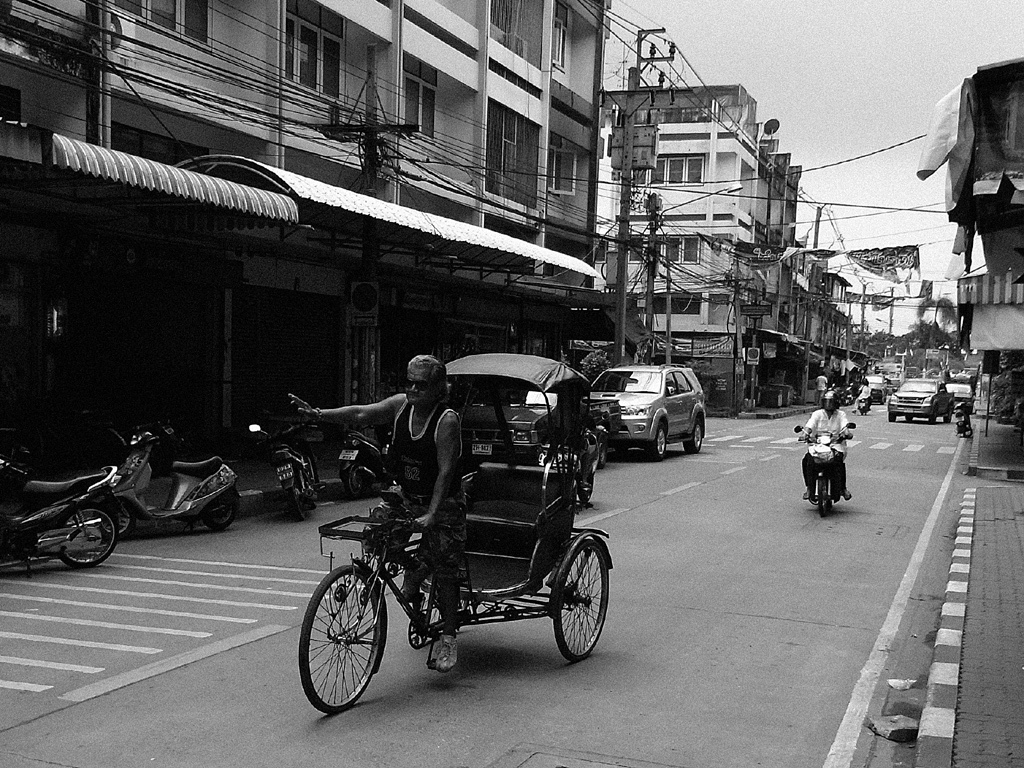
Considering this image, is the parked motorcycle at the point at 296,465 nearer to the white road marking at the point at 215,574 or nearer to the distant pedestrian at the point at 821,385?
the white road marking at the point at 215,574

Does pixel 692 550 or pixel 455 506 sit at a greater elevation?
pixel 455 506

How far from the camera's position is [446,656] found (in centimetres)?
576

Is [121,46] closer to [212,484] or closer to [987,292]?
[212,484]

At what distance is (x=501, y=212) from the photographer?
28234 mm

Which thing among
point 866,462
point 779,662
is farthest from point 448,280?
point 779,662

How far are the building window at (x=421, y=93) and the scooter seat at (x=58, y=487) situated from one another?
1599cm

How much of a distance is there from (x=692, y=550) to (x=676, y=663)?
441 cm

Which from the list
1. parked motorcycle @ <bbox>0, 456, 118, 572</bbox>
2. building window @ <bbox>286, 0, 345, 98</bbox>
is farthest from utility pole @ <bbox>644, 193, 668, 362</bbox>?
parked motorcycle @ <bbox>0, 456, 118, 572</bbox>

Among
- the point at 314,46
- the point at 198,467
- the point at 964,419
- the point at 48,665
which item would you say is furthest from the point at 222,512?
the point at 964,419

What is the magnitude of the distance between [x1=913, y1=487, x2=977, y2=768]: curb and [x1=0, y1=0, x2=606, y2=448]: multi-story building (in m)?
8.56

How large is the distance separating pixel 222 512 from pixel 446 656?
6.58 metres

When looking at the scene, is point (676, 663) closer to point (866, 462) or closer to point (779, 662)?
point (779, 662)

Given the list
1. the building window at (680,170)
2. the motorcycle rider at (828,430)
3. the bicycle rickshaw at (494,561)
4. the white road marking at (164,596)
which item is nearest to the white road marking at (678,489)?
the motorcycle rider at (828,430)

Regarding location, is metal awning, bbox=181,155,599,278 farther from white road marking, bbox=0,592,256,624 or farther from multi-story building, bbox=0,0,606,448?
white road marking, bbox=0,592,256,624
